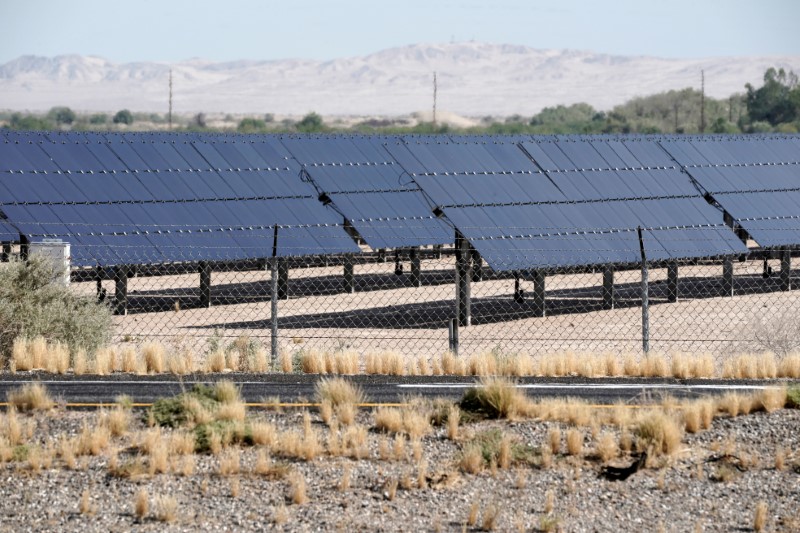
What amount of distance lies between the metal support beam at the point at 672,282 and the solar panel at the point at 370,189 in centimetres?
498

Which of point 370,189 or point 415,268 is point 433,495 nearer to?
point 370,189

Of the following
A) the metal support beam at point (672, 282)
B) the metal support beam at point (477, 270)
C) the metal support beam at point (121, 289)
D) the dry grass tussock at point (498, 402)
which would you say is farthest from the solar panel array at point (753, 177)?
the dry grass tussock at point (498, 402)

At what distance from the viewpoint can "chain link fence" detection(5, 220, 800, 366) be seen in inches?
1001

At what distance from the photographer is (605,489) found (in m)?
12.7

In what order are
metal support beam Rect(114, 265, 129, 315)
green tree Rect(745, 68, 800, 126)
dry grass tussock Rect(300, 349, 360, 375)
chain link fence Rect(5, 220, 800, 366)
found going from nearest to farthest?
dry grass tussock Rect(300, 349, 360, 375)
chain link fence Rect(5, 220, 800, 366)
metal support beam Rect(114, 265, 129, 315)
green tree Rect(745, 68, 800, 126)

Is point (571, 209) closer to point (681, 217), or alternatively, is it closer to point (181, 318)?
point (681, 217)

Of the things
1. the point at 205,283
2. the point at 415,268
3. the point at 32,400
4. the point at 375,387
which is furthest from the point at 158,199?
the point at 32,400

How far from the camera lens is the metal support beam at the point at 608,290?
1240 inches

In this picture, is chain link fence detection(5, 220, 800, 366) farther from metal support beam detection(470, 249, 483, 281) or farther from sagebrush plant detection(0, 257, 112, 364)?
sagebrush plant detection(0, 257, 112, 364)

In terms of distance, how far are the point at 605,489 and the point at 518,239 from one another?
53.5ft

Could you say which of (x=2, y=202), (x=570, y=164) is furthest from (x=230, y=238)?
(x=570, y=164)

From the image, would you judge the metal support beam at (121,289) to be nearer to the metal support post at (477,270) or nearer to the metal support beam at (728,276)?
the metal support post at (477,270)

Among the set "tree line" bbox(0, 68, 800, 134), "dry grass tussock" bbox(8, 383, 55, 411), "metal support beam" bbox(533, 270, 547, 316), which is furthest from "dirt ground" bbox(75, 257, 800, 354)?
"tree line" bbox(0, 68, 800, 134)

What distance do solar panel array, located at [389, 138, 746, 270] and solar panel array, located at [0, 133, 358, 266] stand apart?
285 centimetres
